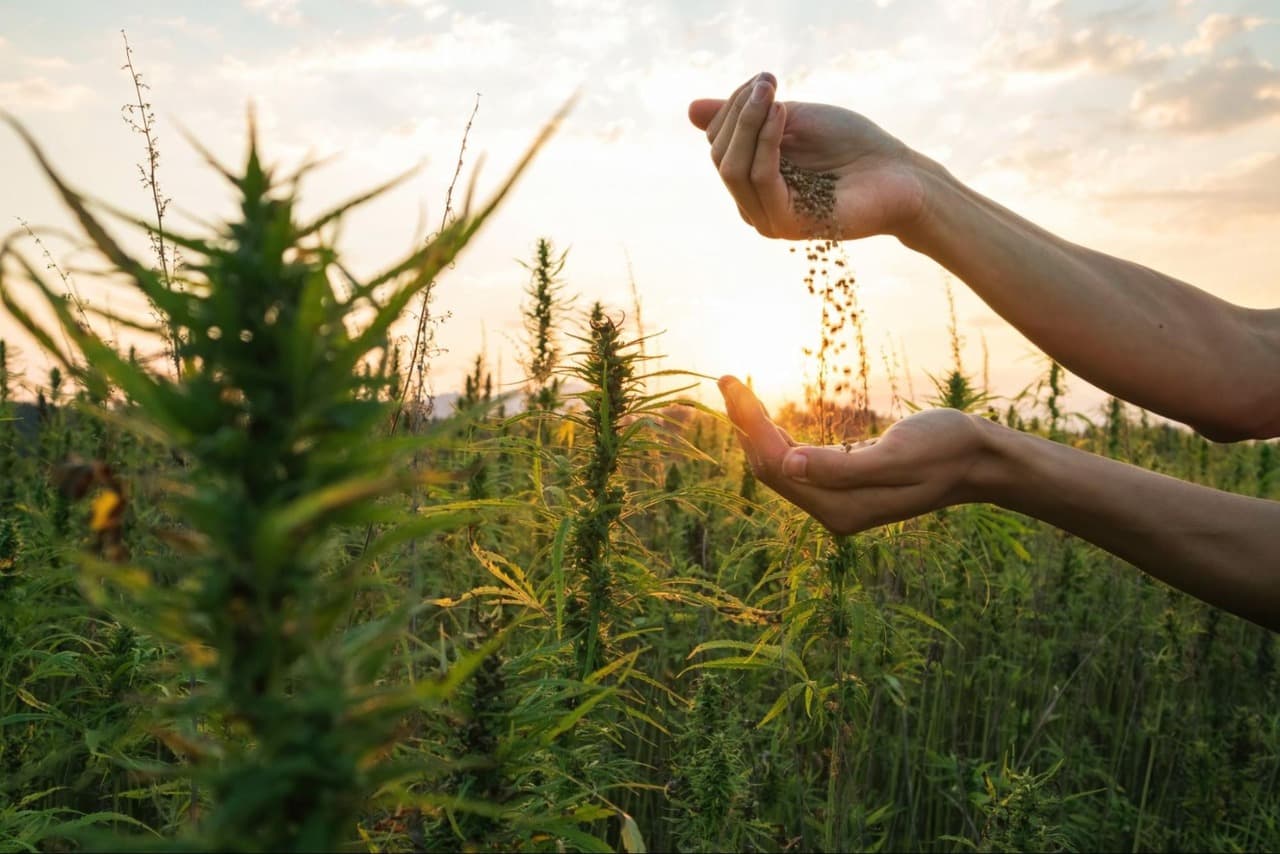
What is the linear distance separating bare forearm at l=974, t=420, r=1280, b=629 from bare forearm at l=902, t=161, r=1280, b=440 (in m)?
0.39

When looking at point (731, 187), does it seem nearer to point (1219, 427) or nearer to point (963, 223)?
point (963, 223)

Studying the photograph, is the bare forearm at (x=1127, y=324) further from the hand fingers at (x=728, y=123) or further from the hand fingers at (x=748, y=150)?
the hand fingers at (x=728, y=123)

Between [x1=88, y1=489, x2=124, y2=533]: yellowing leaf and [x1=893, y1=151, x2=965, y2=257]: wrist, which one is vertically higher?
[x1=893, y1=151, x2=965, y2=257]: wrist

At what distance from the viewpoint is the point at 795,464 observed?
1.96m

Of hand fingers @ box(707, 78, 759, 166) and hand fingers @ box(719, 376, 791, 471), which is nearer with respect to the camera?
hand fingers @ box(719, 376, 791, 471)

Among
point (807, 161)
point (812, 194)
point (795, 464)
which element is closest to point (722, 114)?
point (812, 194)

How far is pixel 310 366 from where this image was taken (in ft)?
1.68

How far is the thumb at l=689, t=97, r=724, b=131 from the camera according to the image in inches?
98.3

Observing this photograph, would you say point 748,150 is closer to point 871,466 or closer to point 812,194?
point 812,194

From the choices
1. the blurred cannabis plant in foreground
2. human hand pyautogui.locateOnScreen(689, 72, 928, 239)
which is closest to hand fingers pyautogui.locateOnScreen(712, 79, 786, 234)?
human hand pyautogui.locateOnScreen(689, 72, 928, 239)

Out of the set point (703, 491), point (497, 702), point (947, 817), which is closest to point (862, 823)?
point (947, 817)

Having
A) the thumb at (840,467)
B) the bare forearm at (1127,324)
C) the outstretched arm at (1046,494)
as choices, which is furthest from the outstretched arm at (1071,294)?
the thumb at (840,467)

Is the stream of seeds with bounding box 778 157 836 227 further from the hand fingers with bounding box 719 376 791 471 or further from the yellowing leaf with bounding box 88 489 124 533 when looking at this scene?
the yellowing leaf with bounding box 88 489 124 533

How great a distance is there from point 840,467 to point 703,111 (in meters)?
1.17
